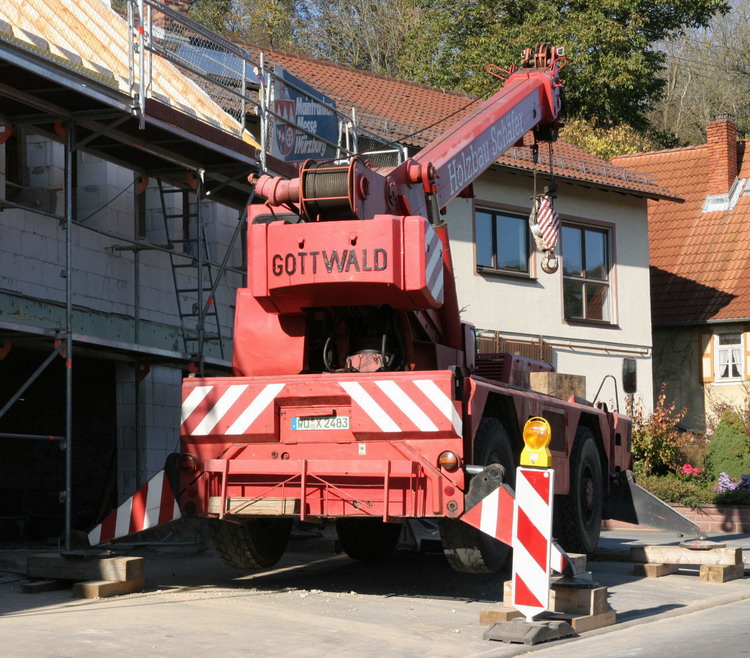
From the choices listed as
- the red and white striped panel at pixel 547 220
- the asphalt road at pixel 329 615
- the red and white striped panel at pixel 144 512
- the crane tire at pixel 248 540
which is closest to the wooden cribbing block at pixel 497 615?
the asphalt road at pixel 329 615

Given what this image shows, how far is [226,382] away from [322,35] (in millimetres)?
38293

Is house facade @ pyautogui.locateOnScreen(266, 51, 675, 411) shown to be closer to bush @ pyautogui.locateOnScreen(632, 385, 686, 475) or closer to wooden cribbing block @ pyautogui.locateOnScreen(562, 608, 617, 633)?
bush @ pyautogui.locateOnScreen(632, 385, 686, 475)

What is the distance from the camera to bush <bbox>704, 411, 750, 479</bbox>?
78.8ft

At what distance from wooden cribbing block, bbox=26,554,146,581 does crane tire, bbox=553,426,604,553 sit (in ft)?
14.2

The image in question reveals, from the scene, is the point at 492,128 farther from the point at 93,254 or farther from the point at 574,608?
the point at 574,608

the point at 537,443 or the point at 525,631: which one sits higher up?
the point at 537,443

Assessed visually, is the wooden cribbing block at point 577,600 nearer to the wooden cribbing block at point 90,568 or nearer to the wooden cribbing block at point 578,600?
the wooden cribbing block at point 578,600

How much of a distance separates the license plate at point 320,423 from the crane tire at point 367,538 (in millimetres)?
2967

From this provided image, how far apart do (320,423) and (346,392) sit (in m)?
0.35

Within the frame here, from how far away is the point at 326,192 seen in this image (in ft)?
33.8

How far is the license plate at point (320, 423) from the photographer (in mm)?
10234

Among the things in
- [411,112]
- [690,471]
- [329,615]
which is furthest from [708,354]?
[329,615]

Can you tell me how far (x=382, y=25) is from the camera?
4703 centimetres

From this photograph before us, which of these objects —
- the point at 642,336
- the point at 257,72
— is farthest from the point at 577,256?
the point at 257,72
